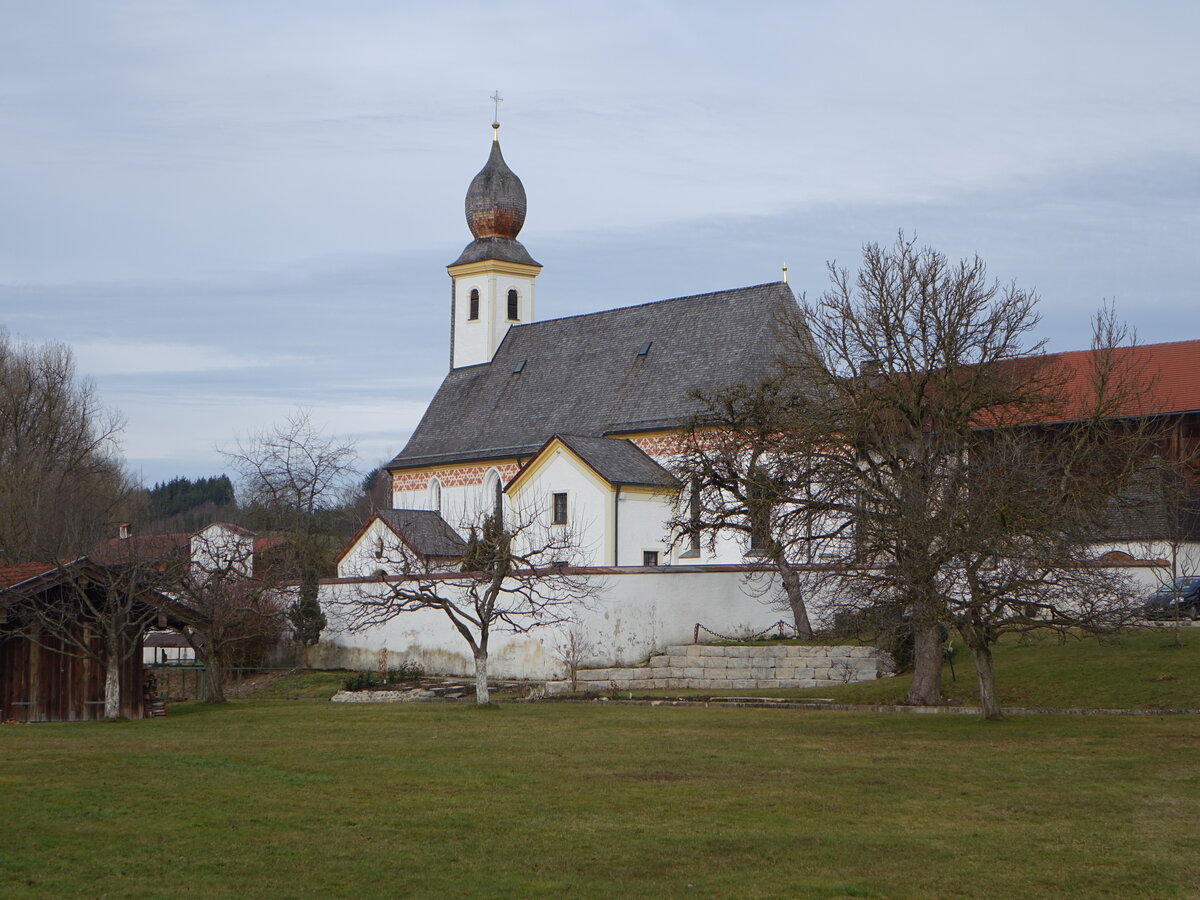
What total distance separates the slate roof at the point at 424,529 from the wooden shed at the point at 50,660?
1852 cm

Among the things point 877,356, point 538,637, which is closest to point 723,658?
point 538,637

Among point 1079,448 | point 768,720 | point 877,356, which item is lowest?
point 768,720

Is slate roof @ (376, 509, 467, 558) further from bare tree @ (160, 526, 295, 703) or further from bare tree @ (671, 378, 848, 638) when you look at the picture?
bare tree @ (671, 378, 848, 638)

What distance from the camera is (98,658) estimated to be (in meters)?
27.1

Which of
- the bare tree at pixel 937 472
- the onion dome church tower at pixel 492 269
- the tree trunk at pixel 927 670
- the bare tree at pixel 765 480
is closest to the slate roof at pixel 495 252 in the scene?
the onion dome church tower at pixel 492 269

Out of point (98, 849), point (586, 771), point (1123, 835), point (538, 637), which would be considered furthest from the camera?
point (538, 637)

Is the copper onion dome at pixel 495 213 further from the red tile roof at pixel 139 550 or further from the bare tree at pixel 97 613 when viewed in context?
the bare tree at pixel 97 613

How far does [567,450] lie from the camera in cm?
4228

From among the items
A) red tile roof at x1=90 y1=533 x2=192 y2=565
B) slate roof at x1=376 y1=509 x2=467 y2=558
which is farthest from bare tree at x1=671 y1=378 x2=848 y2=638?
red tile roof at x1=90 y1=533 x2=192 y2=565

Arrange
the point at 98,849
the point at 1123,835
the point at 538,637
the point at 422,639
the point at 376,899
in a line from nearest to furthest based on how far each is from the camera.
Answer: the point at 376,899, the point at 98,849, the point at 1123,835, the point at 538,637, the point at 422,639

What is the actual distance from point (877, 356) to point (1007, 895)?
1895 centimetres

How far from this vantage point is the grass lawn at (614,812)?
10641mm

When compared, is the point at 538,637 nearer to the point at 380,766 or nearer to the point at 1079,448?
the point at 1079,448

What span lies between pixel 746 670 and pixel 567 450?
1163 centimetres
